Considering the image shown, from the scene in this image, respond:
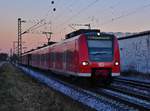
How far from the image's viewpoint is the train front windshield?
21484 mm

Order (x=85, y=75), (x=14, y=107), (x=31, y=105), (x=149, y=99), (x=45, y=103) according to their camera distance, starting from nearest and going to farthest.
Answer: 1. (x=14, y=107)
2. (x=31, y=105)
3. (x=45, y=103)
4. (x=149, y=99)
5. (x=85, y=75)

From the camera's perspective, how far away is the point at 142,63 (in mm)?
36688

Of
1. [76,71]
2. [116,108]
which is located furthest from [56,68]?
[116,108]

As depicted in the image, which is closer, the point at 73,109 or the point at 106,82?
the point at 73,109

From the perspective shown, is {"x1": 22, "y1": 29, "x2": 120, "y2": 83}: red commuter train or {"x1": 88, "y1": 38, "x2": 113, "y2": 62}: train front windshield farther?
{"x1": 88, "y1": 38, "x2": 113, "y2": 62}: train front windshield

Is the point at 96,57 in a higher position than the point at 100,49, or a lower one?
lower

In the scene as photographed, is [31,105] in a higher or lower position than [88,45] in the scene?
lower

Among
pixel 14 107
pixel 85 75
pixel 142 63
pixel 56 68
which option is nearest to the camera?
pixel 14 107

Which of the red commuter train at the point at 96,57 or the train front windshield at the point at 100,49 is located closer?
the red commuter train at the point at 96,57

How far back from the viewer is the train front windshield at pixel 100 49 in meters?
21.5

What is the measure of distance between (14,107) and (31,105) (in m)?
0.90

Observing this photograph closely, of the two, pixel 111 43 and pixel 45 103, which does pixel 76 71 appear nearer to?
pixel 111 43

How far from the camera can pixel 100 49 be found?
2162 cm

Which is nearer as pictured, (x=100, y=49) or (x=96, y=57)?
(x=96, y=57)
